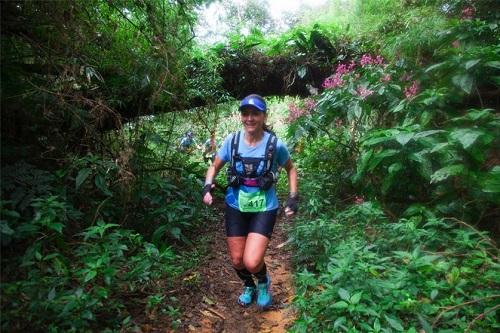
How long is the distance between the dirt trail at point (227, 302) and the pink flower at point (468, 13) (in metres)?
4.32

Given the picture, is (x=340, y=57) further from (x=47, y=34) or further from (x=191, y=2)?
(x=47, y=34)

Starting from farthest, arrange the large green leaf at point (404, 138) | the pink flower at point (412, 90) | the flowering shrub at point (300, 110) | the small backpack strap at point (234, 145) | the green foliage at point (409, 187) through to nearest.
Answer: the flowering shrub at point (300, 110) → the pink flower at point (412, 90) → the large green leaf at point (404, 138) → the small backpack strap at point (234, 145) → the green foliage at point (409, 187)

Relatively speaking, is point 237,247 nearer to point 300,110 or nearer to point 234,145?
point 234,145

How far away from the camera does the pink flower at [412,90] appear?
518 centimetres

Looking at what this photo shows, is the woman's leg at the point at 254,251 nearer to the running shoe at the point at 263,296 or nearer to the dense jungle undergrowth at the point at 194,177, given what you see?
the running shoe at the point at 263,296

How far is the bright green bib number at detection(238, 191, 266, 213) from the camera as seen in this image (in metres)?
3.68

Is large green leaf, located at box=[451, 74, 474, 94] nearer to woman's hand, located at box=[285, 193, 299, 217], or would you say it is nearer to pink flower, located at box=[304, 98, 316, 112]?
pink flower, located at box=[304, 98, 316, 112]

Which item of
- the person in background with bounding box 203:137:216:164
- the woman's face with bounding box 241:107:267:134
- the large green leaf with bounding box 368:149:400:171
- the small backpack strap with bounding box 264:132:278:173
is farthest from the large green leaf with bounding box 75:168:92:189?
the large green leaf with bounding box 368:149:400:171

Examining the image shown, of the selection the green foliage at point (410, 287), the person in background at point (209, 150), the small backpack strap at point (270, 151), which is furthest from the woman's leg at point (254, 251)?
the person in background at point (209, 150)

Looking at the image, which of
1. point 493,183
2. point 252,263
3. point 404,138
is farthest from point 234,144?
point 493,183

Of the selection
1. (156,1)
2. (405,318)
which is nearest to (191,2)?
(156,1)

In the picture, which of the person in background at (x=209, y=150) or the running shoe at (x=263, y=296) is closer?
the running shoe at (x=263, y=296)

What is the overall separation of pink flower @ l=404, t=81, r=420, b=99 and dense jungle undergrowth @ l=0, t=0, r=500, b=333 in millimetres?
47

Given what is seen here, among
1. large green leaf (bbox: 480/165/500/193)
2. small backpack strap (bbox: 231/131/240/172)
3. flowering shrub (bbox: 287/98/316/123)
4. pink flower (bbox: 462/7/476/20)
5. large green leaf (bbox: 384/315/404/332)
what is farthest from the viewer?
flowering shrub (bbox: 287/98/316/123)
